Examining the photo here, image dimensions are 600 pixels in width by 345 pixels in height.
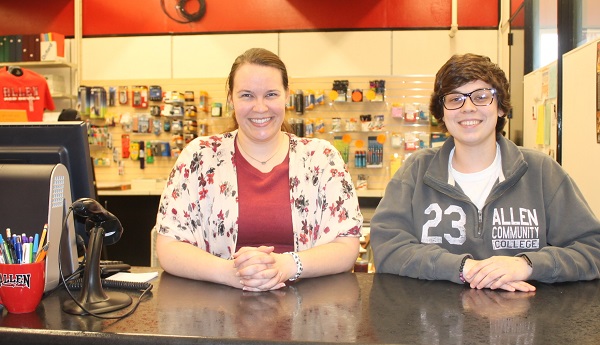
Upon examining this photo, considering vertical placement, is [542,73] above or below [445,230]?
above

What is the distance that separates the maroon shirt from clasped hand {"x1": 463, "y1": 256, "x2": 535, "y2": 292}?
612 millimetres

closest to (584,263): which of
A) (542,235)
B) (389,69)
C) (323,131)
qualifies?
(542,235)

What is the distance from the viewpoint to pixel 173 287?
4.64ft

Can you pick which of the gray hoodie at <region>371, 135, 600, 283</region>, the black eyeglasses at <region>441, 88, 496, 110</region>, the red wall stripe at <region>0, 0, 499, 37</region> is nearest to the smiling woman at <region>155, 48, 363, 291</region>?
the gray hoodie at <region>371, 135, 600, 283</region>

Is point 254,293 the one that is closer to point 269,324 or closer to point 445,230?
point 269,324

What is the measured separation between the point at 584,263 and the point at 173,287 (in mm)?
1123

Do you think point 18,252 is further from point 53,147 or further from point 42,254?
point 53,147

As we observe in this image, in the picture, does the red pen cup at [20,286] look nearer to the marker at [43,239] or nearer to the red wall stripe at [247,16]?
the marker at [43,239]

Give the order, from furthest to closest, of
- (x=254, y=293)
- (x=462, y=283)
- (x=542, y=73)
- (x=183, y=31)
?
(x=183, y=31) < (x=542, y=73) < (x=462, y=283) < (x=254, y=293)

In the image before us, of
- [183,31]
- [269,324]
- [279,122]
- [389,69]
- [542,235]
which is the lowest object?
[269,324]

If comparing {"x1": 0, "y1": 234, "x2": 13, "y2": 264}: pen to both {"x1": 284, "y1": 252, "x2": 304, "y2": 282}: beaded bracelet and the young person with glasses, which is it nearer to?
{"x1": 284, "y1": 252, "x2": 304, "y2": 282}: beaded bracelet

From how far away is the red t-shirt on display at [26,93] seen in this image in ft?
16.1

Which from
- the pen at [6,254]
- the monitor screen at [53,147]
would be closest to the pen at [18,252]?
the pen at [6,254]

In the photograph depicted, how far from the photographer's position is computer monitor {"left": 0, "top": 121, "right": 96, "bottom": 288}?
4.42 feet
